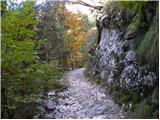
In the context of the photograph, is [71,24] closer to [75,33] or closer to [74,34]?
[74,34]

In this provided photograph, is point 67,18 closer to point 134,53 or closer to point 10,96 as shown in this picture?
point 134,53

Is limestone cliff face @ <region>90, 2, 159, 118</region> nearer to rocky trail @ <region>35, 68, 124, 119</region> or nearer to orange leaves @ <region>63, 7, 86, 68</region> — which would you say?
rocky trail @ <region>35, 68, 124, 119</region>

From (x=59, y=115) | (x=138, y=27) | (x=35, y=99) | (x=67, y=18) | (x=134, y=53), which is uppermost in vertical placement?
(x=67, y=18)

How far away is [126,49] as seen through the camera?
6090 mm

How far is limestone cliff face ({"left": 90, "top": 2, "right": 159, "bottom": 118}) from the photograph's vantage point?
516 centimetres

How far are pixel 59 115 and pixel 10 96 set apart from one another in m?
1.26

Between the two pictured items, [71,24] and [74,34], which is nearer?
[71,24]

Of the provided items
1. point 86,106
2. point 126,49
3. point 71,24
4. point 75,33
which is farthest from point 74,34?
point 86,106

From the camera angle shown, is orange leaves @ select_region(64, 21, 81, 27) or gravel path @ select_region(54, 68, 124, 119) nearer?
gravel path @ select_region(54, 68, 124, 119)

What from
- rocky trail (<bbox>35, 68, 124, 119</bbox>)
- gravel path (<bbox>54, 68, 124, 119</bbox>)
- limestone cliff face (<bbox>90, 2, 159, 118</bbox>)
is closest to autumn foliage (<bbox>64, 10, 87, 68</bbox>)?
limestone cliff face (<bbox>90, 2, 159, 118</bbox>)

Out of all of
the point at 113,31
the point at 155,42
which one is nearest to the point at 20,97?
the point at 155,42

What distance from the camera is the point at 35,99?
15.6 ft

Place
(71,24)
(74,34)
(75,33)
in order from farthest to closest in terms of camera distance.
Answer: (75,33)
(74,34)
(71,24)

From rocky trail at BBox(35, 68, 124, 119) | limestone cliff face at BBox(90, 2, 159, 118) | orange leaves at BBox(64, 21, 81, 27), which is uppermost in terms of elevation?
orange leaves at BBox(64, 21, 81, 27)
